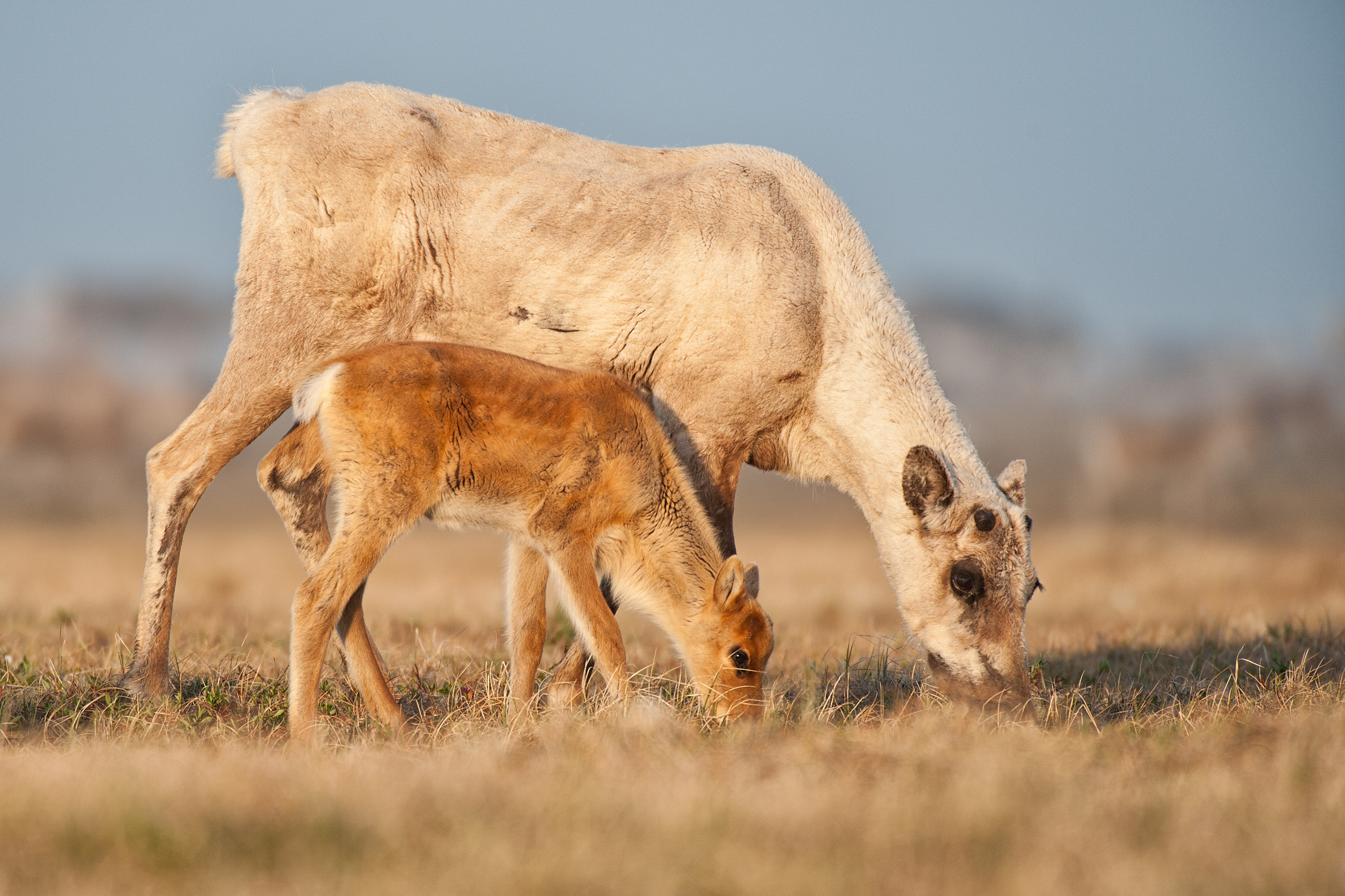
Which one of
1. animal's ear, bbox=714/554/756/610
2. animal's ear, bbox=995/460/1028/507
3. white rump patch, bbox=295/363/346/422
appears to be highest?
white rump patch, bbox=295/363/346/422

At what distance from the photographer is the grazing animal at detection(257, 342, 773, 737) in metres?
4.97

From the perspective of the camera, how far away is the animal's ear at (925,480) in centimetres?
575

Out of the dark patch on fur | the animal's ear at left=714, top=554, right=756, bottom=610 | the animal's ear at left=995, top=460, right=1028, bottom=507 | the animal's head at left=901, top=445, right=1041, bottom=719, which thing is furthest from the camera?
the dark patch on fur

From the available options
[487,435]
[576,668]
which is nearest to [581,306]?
[487,435]

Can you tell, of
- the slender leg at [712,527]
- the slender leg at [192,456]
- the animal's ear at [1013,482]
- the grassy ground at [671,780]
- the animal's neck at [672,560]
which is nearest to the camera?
the grassy ground at [671,780]

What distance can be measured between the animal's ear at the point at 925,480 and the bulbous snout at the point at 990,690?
823mm

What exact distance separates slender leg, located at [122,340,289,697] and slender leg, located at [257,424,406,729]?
44cm

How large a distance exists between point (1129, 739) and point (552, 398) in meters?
3.00

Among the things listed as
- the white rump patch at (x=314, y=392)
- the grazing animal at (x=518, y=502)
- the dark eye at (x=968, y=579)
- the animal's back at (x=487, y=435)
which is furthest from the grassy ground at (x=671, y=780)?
the white rump patch at (x=314, y=392)

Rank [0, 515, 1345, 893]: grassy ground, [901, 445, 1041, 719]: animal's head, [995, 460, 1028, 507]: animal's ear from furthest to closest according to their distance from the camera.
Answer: [995, 460, 1028, 507]: animal's ear, [901, 445, 1041, 719]: animal's head, [0, 515, 1345, 893]: grassy ground

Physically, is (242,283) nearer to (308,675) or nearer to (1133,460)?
(308,675)

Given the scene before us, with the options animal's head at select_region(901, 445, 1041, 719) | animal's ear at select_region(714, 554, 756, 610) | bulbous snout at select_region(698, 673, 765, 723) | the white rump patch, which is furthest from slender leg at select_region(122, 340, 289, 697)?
animal's head at select_region(901, 445, 1041, 719)

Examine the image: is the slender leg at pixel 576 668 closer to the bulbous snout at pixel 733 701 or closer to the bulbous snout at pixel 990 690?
the bulbous snout at pixel 733 701

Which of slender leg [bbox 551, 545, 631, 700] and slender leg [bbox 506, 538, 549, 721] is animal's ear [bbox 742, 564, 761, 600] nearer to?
slender leg [bbox 551, 545, 631, 700]
